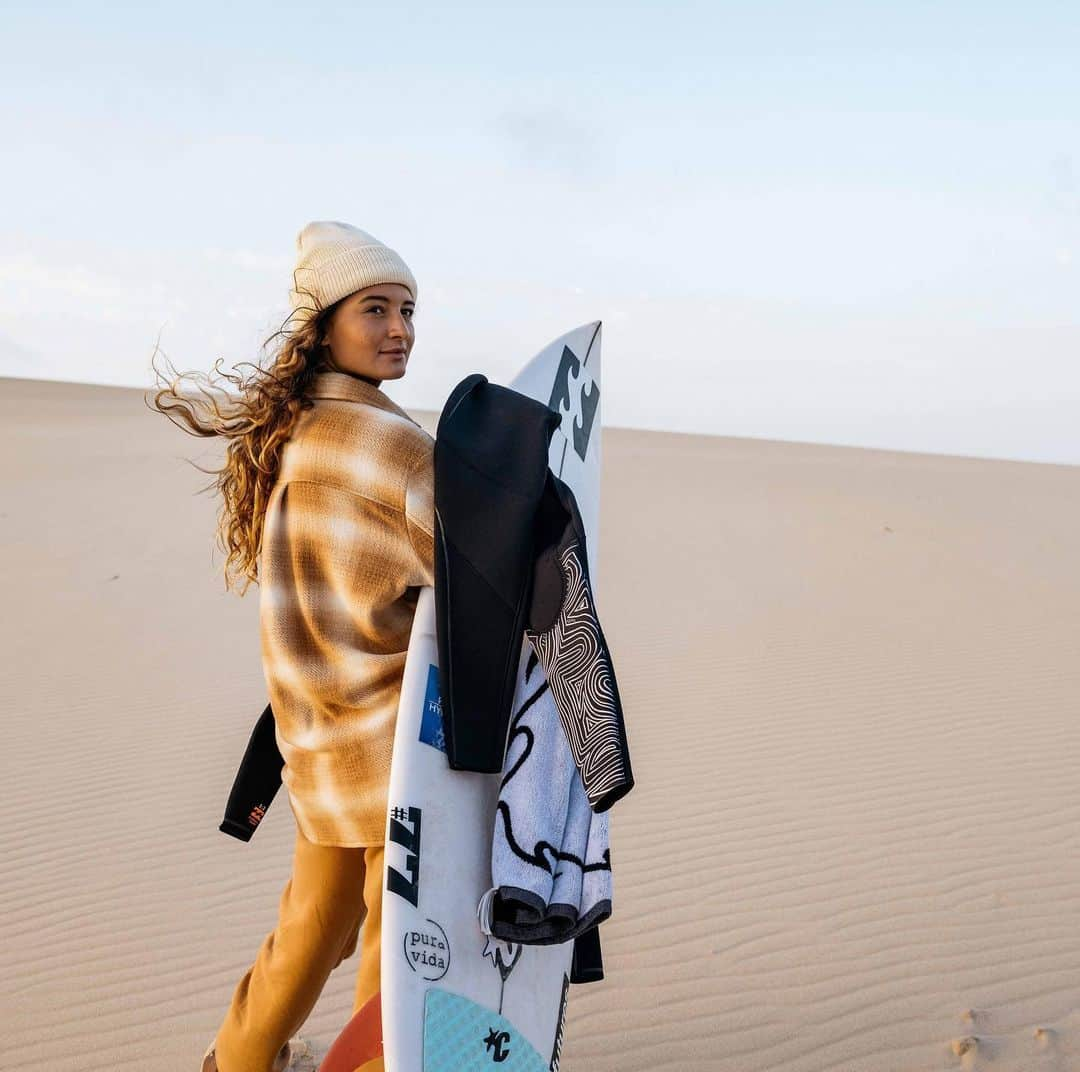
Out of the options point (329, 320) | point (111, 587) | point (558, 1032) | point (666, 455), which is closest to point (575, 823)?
point (558, 1032)

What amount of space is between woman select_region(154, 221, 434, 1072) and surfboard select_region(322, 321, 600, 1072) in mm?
123

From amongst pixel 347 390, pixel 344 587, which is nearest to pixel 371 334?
pixel 347 390

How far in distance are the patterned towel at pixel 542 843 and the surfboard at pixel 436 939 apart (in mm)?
53

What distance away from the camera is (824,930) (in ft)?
15.4

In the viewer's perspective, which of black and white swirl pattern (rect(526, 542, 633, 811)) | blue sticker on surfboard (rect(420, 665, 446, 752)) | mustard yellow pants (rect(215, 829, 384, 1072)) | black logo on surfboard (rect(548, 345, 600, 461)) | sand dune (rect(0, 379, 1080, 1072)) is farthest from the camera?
sand dune (rect(0, 379, 1080, 1072))

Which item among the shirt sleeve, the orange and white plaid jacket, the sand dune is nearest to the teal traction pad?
the orange and white plaid jacket

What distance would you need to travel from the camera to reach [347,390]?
8.24 ft

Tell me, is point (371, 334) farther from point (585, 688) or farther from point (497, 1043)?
point (497, 1043)

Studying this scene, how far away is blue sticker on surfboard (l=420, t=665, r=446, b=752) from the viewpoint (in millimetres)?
2393

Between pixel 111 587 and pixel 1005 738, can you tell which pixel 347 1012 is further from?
pixel 111 587

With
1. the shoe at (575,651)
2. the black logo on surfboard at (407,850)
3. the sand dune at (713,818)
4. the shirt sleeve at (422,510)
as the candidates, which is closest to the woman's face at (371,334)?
the shirt sleeve at (422,510)

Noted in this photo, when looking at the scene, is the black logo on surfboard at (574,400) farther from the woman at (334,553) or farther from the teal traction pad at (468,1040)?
the teal traction pad at (468,1040)

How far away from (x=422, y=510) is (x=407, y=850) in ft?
2.24

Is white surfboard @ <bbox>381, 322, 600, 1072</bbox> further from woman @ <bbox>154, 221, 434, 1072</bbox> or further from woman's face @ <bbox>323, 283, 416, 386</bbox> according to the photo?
woman's face @ <bbox>323, 283, 416, 386</bbox>
